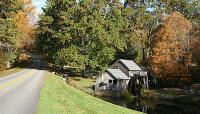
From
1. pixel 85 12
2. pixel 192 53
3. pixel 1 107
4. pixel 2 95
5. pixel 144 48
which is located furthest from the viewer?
pixel 144 48

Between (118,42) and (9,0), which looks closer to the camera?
(9,0)

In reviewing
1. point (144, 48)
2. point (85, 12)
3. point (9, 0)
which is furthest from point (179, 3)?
point (9, 0)

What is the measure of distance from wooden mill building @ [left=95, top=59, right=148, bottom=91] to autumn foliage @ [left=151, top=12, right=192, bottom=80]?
15.7 feet

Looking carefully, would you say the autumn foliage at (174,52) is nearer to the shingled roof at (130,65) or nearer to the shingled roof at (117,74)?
the shingled roof at (130,65)

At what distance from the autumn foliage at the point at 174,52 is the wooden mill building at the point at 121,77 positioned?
478 cm

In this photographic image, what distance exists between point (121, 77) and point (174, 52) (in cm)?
1117

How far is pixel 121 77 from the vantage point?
63188 millimetres

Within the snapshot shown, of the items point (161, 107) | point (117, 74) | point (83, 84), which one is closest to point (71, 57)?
point (83, 84)

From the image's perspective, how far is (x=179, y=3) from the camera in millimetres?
78562

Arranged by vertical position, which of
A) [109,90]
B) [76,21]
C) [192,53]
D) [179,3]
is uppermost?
[179,3]

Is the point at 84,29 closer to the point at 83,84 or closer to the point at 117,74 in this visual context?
the point at 117,74

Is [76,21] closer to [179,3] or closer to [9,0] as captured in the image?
[9,0]

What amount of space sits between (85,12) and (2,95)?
45868 millimetres

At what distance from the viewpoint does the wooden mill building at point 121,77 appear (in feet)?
203
